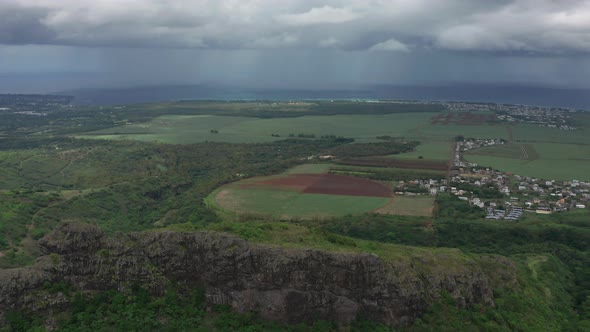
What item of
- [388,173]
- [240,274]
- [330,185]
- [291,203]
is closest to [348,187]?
[330,185]

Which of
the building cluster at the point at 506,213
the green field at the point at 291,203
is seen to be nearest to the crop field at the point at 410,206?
the green field at the point at 291,203

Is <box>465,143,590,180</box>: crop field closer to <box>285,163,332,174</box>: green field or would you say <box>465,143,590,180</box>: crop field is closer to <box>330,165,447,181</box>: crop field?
<box>330,165,447,181</box>: crop field

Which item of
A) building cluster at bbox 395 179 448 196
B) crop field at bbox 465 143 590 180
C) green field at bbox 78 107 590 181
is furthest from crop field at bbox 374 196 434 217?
crop field at bbox 465 143 590 180

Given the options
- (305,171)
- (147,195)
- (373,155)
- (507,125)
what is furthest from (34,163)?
(507,125)

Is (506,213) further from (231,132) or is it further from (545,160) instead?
(231,132)

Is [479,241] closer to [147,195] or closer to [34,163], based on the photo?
[147,195]

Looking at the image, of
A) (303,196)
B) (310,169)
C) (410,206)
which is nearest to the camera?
(410,206)

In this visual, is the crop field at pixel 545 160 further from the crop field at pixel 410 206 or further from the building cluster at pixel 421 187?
the crop field at pixel 410 206
